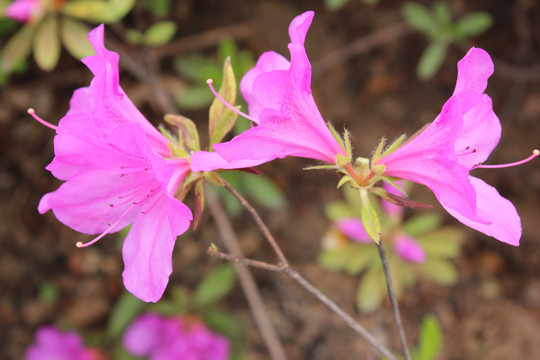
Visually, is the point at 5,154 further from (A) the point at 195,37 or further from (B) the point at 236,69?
(B) the point at 236,69

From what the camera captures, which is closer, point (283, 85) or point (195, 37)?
point (283, 85)

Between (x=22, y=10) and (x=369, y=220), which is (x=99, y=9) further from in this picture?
(x=369, y=220)

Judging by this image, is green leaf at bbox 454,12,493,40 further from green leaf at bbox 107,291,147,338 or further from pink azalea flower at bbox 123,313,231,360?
green leaf at bbox 107,291,147,338

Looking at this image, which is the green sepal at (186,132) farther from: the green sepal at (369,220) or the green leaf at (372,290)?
the green leaf at (372,290)

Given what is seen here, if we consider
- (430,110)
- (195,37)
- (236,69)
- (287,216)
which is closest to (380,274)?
(287,216)

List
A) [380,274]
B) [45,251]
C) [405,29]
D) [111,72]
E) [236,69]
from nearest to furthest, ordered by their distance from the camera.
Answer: [111,72] → [236,69] → [380,274] → [405,29] → [45,251]

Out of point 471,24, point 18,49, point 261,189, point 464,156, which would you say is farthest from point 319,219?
point 464,156

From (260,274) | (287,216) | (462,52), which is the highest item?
(462,52)
